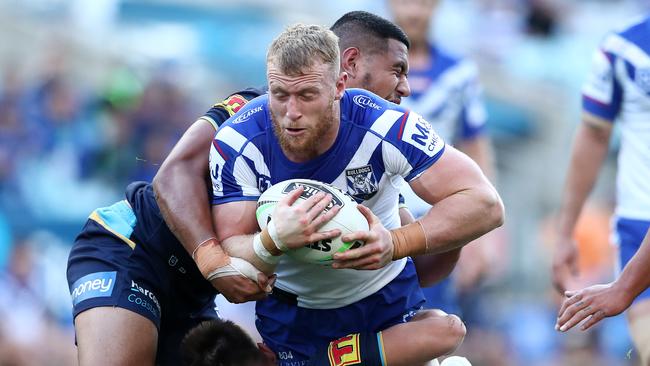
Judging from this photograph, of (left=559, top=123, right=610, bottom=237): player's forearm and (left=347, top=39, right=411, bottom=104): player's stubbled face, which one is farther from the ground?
(left=347, top=39, right=411, bottom=104): player's stubbled face

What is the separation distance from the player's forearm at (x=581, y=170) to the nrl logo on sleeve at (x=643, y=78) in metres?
0.56

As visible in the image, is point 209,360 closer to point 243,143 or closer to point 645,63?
point 243,143

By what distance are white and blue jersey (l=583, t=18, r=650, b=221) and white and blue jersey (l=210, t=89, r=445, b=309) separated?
2.06 meters

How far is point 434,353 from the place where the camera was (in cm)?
552

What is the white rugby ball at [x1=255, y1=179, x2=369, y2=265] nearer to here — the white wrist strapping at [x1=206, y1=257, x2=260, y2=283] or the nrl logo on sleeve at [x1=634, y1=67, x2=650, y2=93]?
the white wrist strapping at [x1=206, y1=257, x2=260, y2=283]

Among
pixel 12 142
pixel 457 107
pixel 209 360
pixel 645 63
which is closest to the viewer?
pixel 209 360

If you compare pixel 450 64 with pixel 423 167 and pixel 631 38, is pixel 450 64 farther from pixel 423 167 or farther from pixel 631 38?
pixel 423 167

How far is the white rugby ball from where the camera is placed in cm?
493

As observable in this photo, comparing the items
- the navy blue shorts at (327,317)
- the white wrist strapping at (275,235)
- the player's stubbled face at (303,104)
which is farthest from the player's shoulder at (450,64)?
the white wrist strapping at (275,235)

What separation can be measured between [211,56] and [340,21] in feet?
27.2

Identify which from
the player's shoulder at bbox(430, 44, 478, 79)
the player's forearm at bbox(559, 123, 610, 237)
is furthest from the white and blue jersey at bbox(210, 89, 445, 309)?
the player's shoulder at bbox(430, 44, 478, 79)

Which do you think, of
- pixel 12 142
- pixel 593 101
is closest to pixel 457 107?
pixel 593 101

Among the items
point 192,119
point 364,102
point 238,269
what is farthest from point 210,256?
point 192,119

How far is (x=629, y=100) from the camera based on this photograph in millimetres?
7059
